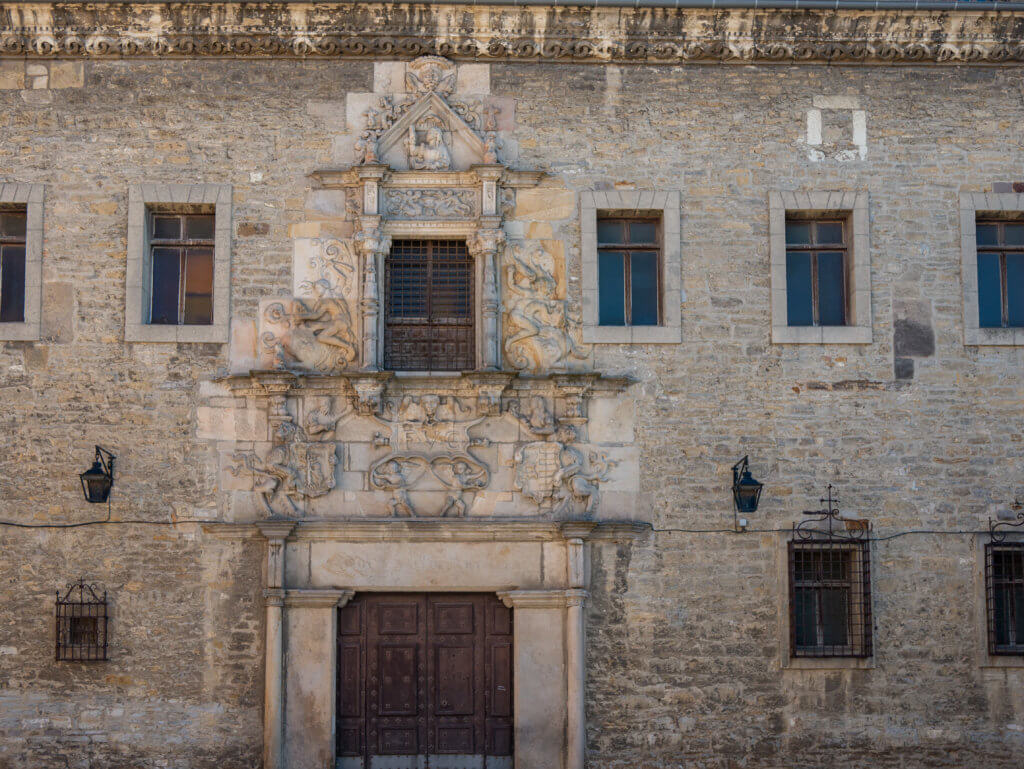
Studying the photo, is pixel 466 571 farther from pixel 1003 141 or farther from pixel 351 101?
Answer: pixel 1003 141

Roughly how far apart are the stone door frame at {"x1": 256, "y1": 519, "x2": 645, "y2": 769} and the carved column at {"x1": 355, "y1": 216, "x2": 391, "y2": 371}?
1.59 m

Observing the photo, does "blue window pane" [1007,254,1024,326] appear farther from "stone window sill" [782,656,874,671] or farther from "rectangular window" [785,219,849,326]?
"stone window sill" [782,656,874,671]

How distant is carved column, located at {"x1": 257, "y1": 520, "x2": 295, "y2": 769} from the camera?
40.3 feet

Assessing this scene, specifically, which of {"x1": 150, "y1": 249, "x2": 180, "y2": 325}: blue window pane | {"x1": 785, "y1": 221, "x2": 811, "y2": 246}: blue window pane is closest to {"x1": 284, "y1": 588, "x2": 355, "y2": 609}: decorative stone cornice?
{"x1": 150, "y1": 249, "x2": 180, "y2": 325}: blue window pane

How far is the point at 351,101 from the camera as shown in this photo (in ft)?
43.7

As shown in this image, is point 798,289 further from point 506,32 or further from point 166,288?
point 166,288

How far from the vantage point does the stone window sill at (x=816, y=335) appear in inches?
513

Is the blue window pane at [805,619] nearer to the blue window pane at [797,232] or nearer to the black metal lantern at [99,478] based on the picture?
the blue window pane at [797,232]

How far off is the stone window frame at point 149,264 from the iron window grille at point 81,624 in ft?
7.69

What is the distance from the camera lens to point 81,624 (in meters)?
12.6

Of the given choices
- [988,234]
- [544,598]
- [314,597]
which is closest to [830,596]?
[544,598]

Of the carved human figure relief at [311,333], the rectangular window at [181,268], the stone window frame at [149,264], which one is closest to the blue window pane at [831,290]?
the carved human figure relief at [311,333]

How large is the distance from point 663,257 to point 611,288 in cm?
57

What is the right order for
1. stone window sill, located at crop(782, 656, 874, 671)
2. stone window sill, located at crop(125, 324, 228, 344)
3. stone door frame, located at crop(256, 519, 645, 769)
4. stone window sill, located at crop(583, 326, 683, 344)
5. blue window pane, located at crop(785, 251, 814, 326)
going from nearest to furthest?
stone door frame, located at crop(256, 519, 645, 769)
stone window sill, located at crop(782, 656, 874, 671)
stone window sill, located at crop(125, 324, 228, 344)
stone window sill, located at crop(583, 326, 683, 344)
blue window pane, located at crop(785, 251, 814, 326)
